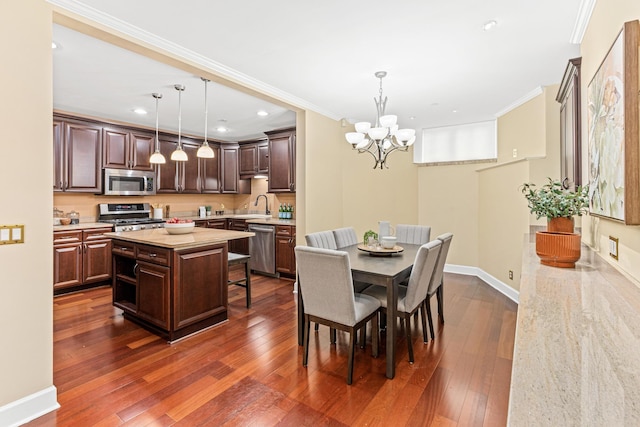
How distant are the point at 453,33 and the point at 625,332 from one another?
230 cm

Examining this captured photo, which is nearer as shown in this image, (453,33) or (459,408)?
(459,408)

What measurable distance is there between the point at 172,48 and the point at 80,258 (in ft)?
11.0

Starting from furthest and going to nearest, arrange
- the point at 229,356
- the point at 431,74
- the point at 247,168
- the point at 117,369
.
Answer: the point at 247,168 → the point at 431,74 → the point at 229,356 → the point at 117,369

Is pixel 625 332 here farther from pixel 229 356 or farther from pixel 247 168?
pixel 247 168

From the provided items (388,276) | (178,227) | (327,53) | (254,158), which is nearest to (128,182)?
(254,158)

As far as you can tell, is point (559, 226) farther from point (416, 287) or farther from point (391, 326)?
point (391, 326)

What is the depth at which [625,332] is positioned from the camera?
0.92m

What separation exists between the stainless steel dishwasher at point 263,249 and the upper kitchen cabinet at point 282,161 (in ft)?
2.29

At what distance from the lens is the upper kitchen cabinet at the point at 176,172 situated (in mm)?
5426

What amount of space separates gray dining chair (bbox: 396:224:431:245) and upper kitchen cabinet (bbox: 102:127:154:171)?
4.09 m

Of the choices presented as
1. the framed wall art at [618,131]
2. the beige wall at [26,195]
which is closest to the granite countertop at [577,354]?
the framed wall art at [618,131]

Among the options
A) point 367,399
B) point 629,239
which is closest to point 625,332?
point 629,239

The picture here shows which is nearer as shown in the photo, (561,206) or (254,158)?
(561,206)

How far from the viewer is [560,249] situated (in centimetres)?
169
